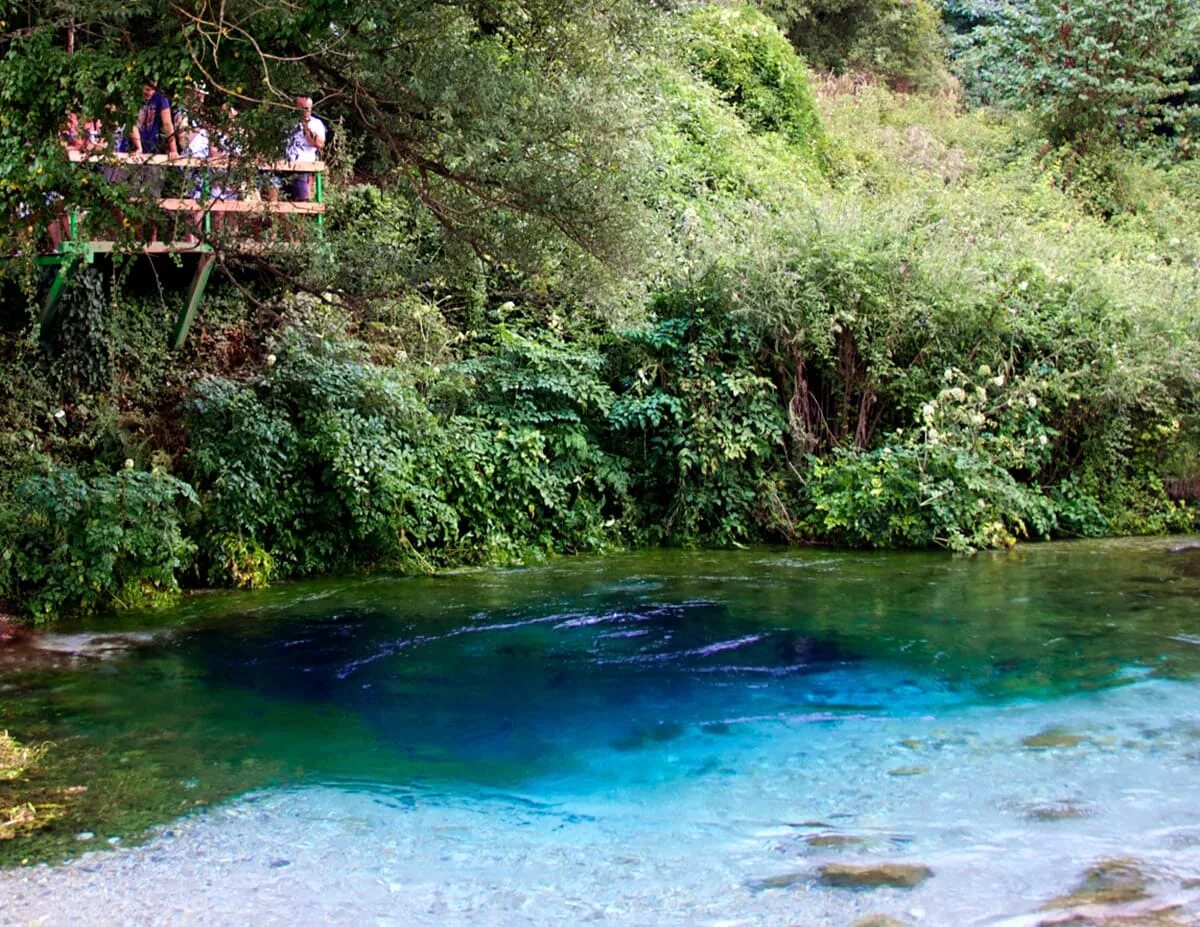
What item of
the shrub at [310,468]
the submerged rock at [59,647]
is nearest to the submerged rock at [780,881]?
the submerged rock at [59,647]

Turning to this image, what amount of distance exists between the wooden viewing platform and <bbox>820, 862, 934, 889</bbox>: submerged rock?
22.1 ft

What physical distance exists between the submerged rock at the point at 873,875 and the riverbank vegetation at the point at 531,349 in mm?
5643

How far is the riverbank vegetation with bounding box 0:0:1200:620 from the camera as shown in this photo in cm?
932

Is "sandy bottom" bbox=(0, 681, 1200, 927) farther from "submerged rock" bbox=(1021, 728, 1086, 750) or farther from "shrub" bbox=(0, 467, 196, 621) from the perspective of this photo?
"shrub" bbox=(0, 467, 196, 621)

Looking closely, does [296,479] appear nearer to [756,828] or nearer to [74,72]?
[74,72]

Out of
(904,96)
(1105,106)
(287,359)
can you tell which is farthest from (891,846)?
(904,96)

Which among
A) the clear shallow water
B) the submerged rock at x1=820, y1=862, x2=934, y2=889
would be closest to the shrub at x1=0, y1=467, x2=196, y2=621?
the clear shallow water

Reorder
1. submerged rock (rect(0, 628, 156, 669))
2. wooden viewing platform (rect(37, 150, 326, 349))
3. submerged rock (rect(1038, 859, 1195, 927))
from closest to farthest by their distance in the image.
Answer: submerged rock (rect(1038, 859, 1195, 927)) < submerged rock (rect(0, 628, 156, 669)) < wooden viewing platform (rect(37, 150, 326, 349))

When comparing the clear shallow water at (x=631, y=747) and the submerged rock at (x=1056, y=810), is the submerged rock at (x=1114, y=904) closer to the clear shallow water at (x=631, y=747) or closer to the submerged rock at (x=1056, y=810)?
the clear shallow water at (x=631, y=747)

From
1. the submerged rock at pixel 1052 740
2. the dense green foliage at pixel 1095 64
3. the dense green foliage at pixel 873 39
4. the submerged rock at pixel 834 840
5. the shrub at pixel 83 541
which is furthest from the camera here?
the dense green foliage at pixel 873 39

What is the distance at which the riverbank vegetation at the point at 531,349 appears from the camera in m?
9.32

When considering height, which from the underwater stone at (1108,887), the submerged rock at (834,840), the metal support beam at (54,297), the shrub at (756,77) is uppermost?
the shrub at (756,77)

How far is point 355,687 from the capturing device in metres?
8.94

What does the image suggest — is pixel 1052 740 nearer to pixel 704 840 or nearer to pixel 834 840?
pixel 834 840
